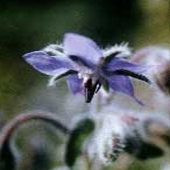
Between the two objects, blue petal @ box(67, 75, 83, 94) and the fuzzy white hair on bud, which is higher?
blue petal @ box(67, 75, 83, 94)

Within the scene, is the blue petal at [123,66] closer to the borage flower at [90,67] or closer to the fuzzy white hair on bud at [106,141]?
the borage flower at [90,67]

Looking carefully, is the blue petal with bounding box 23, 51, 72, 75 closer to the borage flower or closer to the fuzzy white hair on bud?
the borage flower

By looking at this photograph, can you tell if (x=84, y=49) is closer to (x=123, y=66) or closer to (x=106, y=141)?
(x=123, y=66)

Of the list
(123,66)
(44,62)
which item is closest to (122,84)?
(123,66)

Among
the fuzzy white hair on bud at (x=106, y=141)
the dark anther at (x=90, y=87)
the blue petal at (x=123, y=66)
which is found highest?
the blue petal at (x=123, y=66)

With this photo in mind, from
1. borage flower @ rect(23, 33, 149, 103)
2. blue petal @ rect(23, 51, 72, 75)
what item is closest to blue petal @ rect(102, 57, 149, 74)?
borage flower @ rect(23, 33, 149, 103)

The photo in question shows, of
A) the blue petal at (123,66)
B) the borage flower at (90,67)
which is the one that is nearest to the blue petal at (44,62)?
the borage flower at (90,67)

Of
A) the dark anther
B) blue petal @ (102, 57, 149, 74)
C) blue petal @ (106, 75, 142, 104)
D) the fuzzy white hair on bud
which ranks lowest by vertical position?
the fuzzy white hair on bud
